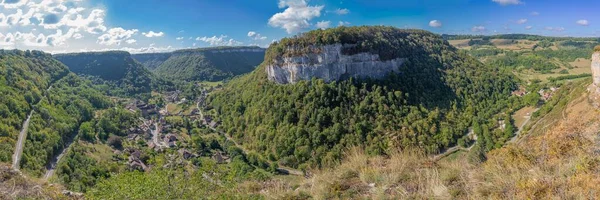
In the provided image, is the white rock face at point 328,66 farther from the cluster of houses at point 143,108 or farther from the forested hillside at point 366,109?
the cluster of houses at point 143,108

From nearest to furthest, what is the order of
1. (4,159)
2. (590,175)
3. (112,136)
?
(590,175) < (4,159) < (112,136)

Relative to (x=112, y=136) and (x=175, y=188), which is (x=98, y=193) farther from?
(x=112, y=136)

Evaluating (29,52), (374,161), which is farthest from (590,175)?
(29,52)

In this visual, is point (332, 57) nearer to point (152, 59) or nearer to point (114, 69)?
point (114, 69)

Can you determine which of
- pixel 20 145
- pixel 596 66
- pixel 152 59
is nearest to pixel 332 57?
pixel 596 66

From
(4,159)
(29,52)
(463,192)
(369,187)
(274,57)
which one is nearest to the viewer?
(463,192)

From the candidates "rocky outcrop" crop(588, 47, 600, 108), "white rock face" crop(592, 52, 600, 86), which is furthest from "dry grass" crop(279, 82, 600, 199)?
"white rock face" crop(592, 52, 600, 86)
